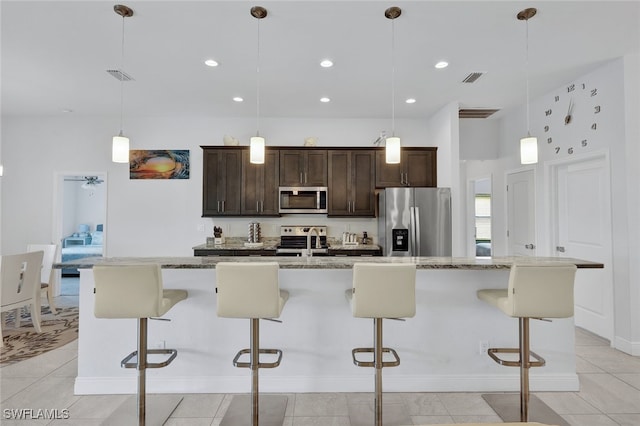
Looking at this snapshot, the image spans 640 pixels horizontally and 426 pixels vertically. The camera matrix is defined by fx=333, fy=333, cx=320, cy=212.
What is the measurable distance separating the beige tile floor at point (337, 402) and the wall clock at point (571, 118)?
244 centimetres

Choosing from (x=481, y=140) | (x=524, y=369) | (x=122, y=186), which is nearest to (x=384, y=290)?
(x=524, y=369)

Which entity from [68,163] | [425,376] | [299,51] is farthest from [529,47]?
[68,163]

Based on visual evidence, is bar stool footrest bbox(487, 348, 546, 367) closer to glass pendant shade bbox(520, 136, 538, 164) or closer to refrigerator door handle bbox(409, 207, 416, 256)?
glass pendant shade bbox(520, 136, 538, 164)

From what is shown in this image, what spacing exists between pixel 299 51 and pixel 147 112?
3079 mm

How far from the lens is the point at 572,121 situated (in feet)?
13.1

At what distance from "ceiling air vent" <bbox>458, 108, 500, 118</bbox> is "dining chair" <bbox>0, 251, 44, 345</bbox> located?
19.2 ft

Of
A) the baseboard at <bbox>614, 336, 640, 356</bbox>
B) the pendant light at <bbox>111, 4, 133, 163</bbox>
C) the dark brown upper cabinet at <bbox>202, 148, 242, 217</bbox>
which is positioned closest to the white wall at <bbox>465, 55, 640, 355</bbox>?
the baseboard at <bbox>614, 336, 640, 356</bbox>

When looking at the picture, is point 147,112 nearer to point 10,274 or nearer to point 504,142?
point 10,274

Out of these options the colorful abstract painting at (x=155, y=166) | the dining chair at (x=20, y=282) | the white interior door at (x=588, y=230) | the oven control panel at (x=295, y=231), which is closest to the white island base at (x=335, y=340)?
the white interior door at (x=588, y=230)

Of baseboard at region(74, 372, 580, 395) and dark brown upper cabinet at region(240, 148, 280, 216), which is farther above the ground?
dark brown upper cabinet at region(240, 148, 280, 216)

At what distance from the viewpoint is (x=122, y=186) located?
5305 millimetres

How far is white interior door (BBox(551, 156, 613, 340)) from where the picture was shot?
11.7ft

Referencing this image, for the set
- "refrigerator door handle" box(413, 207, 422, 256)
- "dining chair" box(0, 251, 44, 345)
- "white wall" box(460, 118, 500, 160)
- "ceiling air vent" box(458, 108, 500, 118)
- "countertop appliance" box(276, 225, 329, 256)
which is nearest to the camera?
"dining chair" box(0, 251, 44, 345)

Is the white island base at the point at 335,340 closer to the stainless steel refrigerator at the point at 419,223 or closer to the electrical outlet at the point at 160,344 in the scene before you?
the electrical outlet at the point at 160,344
